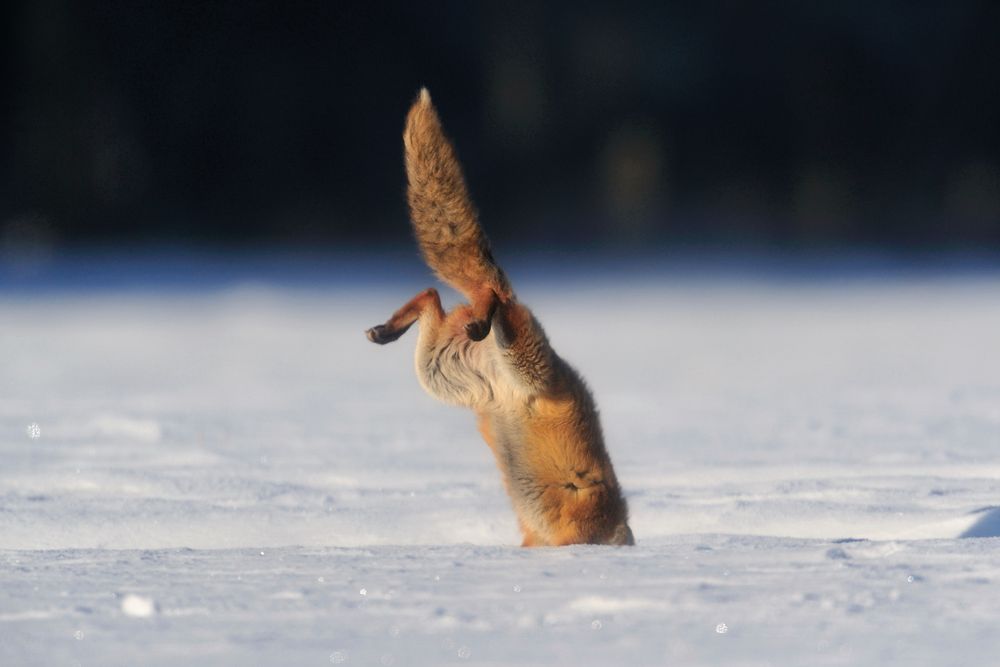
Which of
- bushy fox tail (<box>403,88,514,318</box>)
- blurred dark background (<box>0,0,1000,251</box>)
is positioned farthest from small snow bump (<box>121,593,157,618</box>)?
blurred dark background (<box>0,0,1000,251</box>)

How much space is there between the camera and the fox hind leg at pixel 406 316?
13.3ft

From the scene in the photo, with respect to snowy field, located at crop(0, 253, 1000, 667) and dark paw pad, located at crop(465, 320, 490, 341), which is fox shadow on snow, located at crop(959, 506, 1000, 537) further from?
dark paw pad, located at crop(465, 320, 490, 341)

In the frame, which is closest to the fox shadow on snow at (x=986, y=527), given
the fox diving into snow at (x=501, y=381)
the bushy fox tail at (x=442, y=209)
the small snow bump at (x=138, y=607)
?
the fox diving into snow at (x=501, y=381)

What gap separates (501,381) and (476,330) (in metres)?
0.43

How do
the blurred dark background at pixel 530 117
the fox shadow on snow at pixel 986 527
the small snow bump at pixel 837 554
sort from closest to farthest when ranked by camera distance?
the small snow bump at pixel 837 554 < the fox shadow on snow at pixel 986 527 < the blurred dark background at pixel 530 117

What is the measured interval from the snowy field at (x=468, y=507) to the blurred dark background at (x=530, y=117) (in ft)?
29.9

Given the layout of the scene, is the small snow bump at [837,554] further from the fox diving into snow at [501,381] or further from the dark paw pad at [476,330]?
the dark paw pad at [476,330]

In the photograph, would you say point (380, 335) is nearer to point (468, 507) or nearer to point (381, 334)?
point (381, 334)

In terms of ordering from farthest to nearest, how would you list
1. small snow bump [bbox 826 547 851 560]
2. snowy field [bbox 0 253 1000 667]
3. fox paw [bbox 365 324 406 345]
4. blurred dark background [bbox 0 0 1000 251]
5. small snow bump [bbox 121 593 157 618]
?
blurred dark background [bbox 0 0 1000 251] → fox paw [bbox 365 324 406 345] → small snow bump [bbox 826 547 851 560] → small snow bump [bbox 121 593 157 618] → snowy field [bbox 0 253 1000 667]

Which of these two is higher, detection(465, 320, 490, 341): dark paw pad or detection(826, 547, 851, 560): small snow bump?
detection(465, 320, 490, 341): dark paw pad

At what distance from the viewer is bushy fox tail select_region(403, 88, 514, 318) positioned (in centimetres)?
410

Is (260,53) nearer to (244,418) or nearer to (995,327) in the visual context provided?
(995,327)

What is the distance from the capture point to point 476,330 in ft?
12.3

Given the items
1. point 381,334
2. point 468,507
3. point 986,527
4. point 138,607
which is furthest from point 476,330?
point 986,527
